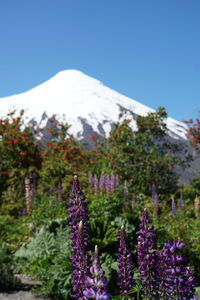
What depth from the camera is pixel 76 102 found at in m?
148

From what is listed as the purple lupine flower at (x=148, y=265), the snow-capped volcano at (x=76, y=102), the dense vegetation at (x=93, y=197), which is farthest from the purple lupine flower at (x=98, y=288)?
the snow-capped volcano at (x=76, y=102)

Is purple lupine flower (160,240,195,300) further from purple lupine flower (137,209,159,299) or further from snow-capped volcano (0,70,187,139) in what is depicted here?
snow-capped volcano (0,70,187,139)

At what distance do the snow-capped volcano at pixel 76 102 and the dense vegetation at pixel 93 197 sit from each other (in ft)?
337

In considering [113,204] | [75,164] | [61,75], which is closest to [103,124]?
[61,75]

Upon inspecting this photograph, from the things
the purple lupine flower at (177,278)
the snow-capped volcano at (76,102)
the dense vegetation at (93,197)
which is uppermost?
the snow-capped volcano at (76,102)

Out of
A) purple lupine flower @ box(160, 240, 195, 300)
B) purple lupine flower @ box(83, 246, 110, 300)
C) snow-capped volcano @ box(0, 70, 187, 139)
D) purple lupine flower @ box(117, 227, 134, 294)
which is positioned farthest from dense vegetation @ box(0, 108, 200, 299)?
snow-capped volcano @ box(0, 70, 187, 139)

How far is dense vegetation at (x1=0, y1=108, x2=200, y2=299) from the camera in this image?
6141 mm

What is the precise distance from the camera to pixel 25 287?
6.34 meters

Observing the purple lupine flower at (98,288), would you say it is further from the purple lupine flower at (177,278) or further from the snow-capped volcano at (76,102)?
the snow-capped volcano at (76,102)

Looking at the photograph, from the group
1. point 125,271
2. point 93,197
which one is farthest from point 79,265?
point 93,197

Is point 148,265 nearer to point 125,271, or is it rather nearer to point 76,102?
point 125,271

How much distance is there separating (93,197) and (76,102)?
140 m

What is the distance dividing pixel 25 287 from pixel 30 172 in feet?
31.9

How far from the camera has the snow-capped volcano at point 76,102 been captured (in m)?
132
